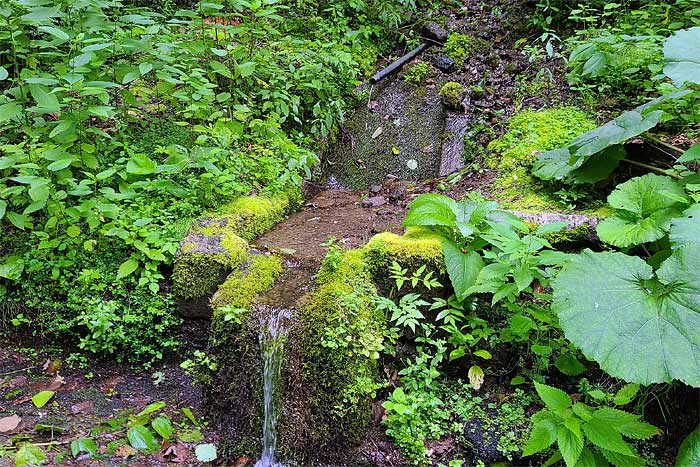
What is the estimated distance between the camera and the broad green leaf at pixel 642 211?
103 inches

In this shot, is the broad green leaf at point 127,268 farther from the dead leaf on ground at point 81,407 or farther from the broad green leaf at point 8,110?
the broad green leaf at point 8,110

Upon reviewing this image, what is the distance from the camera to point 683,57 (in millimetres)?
2709

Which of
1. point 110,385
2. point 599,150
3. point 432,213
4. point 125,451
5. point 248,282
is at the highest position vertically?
point 599,150

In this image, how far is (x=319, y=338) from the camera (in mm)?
2883

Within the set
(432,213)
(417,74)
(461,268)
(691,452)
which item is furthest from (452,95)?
(691,452)

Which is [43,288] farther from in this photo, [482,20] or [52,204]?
[482,20]

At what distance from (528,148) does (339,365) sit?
102 inches

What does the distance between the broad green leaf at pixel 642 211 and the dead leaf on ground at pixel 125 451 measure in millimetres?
2816

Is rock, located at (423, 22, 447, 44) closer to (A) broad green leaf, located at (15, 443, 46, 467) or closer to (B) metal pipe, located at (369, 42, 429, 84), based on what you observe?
(B) metal pipe, located at (369, 42, 429, 84)

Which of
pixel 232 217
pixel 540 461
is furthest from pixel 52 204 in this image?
pixel 540 461

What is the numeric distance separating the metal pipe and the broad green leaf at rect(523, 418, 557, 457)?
4.73 meters

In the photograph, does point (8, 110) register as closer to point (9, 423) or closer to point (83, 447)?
point (9, 423)

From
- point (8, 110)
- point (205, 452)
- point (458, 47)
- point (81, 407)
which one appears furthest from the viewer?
point (458, 47)

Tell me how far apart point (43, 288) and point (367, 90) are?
4.12 metres
